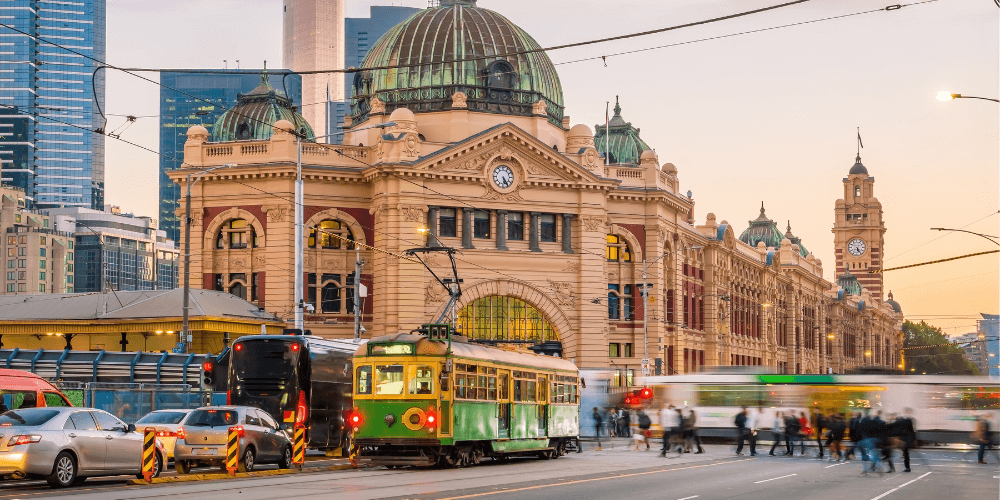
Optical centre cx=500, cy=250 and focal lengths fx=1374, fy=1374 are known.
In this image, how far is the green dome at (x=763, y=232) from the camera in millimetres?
147125

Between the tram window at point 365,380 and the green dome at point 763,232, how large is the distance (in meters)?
117

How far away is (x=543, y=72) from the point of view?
8206 cm

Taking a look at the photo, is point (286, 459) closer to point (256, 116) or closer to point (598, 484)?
point (598, 484)

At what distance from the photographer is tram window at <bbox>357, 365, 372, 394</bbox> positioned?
1264 inches

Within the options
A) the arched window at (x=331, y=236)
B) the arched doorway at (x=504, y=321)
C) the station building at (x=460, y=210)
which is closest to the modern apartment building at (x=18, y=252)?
the station building at (x=460, y=210)

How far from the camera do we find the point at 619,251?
81.0 meters

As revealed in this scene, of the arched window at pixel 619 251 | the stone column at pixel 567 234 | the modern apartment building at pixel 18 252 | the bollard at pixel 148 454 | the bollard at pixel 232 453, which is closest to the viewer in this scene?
the bollard at pixel 148 454

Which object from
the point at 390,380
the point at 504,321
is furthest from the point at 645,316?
the point at 390,380

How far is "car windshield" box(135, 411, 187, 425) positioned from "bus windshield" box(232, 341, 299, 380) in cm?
540

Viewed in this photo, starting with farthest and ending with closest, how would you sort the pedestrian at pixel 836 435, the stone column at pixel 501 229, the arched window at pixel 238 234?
the stone column at pixel 501 229 → the arched window at pixel 238 234 → the pedestrian at pixel 836 435

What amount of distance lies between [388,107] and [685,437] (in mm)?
40099

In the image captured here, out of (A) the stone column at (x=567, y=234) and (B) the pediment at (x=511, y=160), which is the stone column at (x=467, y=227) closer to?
(B) the pediment at (x=511, y=160)

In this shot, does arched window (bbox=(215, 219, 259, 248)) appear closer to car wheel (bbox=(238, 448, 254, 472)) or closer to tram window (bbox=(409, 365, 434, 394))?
tram window (bbox=(409, 365, 434, 394))

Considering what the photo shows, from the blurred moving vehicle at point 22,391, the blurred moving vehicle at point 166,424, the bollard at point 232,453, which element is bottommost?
the bollard at point 232,453
